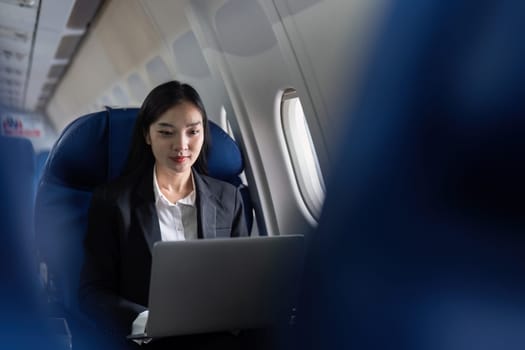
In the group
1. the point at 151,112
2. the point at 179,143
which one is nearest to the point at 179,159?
the point at 179,143

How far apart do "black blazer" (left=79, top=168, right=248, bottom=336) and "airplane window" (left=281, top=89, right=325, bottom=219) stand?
418 millimetres

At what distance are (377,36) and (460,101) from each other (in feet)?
1.20

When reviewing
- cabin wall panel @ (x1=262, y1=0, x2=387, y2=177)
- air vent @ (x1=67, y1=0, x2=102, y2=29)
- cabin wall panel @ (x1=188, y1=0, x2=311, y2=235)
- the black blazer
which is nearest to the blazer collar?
the black blazer

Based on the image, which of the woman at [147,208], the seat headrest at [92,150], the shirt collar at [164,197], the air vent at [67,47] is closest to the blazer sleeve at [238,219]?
the woman at [147,208]

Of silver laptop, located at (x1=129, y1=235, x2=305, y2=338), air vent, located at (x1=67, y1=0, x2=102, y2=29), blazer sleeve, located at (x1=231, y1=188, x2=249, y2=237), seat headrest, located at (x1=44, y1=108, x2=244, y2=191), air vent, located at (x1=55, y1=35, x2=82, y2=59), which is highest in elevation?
air vent, located at (x1=67, y1=0, x2=102, y2=29)

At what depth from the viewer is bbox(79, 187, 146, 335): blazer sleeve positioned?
1.54 metres

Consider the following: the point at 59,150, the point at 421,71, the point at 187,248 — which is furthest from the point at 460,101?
the point at 59,150

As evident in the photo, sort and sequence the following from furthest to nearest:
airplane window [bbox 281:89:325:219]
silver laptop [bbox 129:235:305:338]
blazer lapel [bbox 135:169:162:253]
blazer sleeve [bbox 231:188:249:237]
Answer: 1. airplane window [bbox 281:89:325:219]
2. blazer sleeve [bbox 231:188:249:237]
3. blazer lapel [bbox 135:169:162:253]
4. silver laptop [bbox 129:235:305:338]

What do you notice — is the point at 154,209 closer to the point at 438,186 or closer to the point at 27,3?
the point at 27,3

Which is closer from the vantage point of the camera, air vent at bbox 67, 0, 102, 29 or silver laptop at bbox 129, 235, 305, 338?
silver laptop at bbox 129, 235, 305, 338

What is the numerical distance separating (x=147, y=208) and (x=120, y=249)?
14 centimetres

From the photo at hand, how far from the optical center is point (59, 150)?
169 centimetres

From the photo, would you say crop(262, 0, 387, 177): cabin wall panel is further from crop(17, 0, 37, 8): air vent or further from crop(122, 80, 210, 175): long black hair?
crop(17, 0, 37, 8): air vent

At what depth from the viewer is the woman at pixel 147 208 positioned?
1.58 metres
